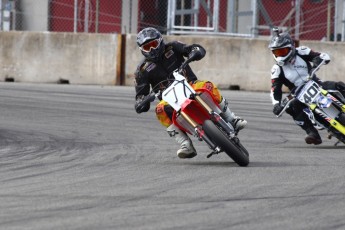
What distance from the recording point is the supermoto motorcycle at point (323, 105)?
41.9 ft

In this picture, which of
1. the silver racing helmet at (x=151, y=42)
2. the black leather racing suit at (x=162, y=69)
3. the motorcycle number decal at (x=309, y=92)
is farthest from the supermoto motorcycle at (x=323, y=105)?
the silver racing helmet at (x=151, y=42)

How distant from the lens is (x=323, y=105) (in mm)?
12828

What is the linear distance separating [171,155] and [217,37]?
33.6ft

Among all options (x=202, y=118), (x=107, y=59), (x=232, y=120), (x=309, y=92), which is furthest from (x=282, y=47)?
(x=107, y=59)

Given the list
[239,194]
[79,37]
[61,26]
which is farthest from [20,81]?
[239,194]

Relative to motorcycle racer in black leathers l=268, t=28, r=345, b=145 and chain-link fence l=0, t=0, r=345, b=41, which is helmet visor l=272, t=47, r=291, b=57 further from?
chain-link fence l=0, t=0, r=345, b=41

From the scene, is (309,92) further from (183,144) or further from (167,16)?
(167,16)

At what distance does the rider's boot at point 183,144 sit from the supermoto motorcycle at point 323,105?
187 centimetres

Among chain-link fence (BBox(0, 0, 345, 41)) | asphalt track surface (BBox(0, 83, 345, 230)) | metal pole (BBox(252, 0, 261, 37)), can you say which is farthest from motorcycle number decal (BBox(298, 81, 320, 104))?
chain-link fence (BBox(0, 0, 345, 41))

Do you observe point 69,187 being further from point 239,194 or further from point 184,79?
point 184,79

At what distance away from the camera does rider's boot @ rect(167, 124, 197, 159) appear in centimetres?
1149

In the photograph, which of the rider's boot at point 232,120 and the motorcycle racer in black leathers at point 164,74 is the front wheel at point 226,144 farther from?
the rider's boot at point 232,120

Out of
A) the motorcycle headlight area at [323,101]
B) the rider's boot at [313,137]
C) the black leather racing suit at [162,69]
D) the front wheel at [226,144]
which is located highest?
the black leather racing suit at [162,69]

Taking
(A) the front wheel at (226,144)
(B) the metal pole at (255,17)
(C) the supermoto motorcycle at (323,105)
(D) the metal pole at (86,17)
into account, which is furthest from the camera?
(D) the metal pole at (86,17)
